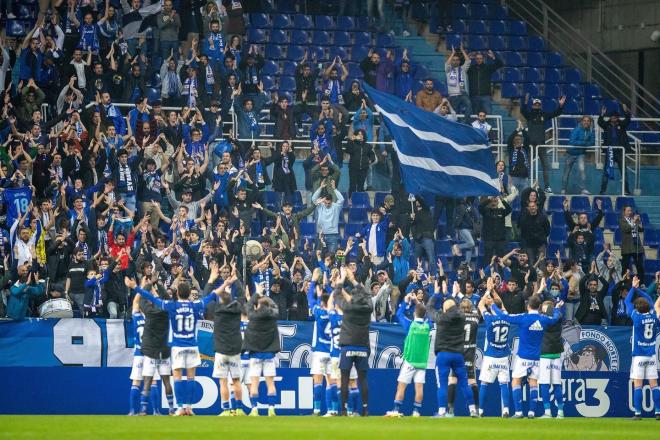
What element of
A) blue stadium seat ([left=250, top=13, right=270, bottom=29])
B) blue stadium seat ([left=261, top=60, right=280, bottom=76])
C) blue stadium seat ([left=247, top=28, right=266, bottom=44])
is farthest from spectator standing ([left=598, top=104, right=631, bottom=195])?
blue stadium seat ([left=250, top=13, right=270, bottom=29])

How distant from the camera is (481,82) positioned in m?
31.9

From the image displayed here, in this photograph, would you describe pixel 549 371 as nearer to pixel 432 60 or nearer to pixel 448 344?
pixel 448 344

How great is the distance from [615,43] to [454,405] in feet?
50.6

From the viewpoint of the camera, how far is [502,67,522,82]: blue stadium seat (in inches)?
1367

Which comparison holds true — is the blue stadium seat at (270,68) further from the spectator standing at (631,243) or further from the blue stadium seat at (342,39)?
the spectator standing at (631,243)

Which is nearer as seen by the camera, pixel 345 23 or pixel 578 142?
pixel 578 142

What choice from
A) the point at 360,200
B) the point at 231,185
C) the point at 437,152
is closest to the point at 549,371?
the point at 437,152

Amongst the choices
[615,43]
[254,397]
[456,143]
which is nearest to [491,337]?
[254,397]

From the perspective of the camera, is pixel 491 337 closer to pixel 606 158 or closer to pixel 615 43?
pixel 606 158

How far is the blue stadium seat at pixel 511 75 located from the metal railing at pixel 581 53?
1380 millimetres

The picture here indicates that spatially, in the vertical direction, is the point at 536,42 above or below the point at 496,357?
above

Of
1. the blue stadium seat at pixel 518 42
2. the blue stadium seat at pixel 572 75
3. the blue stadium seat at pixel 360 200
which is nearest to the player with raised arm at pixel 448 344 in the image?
the blue stadium seat at pixel 360 200

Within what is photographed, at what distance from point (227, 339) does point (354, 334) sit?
1920 millimetres

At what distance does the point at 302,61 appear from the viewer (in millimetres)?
31734
